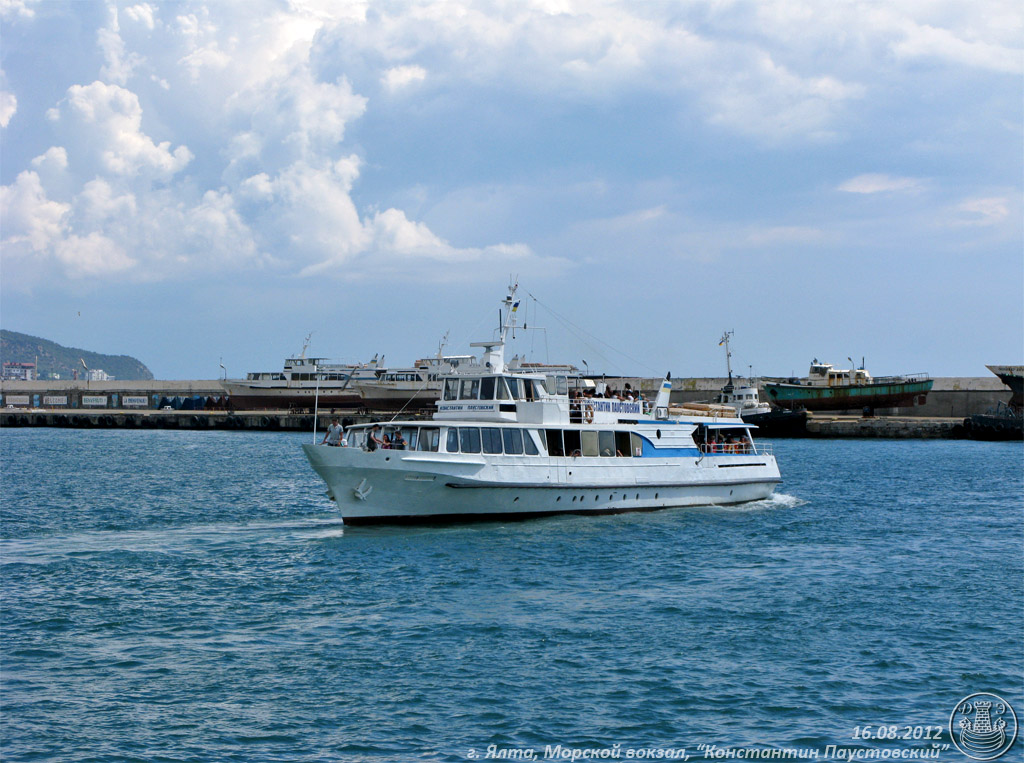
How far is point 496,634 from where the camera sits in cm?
1723

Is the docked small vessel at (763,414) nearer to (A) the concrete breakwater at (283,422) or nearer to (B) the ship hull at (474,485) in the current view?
(A) the concrete breakwater at (283,422)

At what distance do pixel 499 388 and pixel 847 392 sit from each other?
6801cm

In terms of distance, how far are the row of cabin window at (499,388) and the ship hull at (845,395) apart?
2592 inches

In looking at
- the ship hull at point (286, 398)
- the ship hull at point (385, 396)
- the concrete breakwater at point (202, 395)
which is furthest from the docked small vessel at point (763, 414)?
the ship hull at point (286, 398)

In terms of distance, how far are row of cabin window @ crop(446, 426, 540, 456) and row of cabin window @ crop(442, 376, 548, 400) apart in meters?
1.60

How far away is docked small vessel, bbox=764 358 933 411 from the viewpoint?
9038 centimetres

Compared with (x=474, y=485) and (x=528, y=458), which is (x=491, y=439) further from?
(x=474, y=485)

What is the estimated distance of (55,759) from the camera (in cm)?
1195

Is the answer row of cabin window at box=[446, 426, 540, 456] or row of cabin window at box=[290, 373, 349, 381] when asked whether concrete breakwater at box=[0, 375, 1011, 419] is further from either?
row of cabin window at box=[446, 426, 540, 456]

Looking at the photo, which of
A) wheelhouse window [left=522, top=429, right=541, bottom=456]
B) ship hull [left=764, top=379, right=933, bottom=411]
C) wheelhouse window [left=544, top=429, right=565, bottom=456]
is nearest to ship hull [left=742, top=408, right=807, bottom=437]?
ship hull [left=764, top=379, right=933, bottom=411]

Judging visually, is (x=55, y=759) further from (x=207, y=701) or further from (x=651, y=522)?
(x=651, y=522)

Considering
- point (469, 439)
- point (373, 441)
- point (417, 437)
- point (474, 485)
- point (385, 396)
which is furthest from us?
point (385, 396)

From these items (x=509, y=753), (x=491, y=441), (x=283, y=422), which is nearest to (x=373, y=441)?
(x=491, y=441)

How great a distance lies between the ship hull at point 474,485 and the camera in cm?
2680
